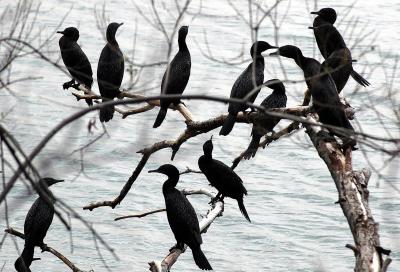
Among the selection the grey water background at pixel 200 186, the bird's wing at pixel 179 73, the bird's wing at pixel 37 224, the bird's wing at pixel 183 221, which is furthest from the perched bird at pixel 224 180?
the grey water background at pixel 200 186

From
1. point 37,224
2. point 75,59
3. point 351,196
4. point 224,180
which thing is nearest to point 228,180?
point 224,180

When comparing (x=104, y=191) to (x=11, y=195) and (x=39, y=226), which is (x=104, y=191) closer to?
(x=11, y=195)

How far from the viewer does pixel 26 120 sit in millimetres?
15609

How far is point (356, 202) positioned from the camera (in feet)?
21.8

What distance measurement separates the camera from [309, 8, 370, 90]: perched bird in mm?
8303

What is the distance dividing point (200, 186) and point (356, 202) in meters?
7.44

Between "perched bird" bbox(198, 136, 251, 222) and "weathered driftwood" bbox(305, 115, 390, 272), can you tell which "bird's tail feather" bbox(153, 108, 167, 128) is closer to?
"perched bird" bbox(198, 136, 251, 222)

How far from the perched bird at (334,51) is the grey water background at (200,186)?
3.32ft

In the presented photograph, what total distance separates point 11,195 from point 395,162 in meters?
5.60

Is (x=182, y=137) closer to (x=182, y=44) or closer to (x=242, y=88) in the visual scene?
(x=242, y=88)

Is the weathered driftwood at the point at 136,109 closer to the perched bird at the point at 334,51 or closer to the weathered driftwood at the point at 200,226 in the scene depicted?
the weathered driftwood at the point at 200,226

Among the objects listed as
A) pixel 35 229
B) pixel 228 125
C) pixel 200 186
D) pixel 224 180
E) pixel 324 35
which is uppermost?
pixel 324 35

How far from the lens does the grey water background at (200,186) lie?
12.4 metres

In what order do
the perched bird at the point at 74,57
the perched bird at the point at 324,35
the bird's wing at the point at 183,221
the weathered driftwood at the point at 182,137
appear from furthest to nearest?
the perched bird at the point at 74,57 < the perched bird at the point at 324,35 < the weathered driftwood at the point at 182,137 < the bird's wing at the point at 183,221
